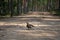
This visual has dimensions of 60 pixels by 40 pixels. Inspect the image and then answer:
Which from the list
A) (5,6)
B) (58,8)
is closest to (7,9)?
(5,6)

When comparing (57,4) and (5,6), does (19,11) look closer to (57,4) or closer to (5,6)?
(5,6)

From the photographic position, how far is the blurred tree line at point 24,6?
844cm

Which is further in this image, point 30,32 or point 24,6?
point 24,6

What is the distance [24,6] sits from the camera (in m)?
9.18

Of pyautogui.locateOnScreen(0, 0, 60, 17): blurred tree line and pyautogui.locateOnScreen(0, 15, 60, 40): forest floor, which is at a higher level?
pyautogui.locateOnScreen(0, 0, 60, 17): blurred tree line

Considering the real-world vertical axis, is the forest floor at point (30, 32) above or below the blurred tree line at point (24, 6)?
below

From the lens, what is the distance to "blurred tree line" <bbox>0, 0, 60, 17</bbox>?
8.44m

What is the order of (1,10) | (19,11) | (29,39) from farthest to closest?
(19,11) → (1,10) → (29,39)

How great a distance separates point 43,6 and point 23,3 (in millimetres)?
1197

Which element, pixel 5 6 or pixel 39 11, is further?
pixel 39 11

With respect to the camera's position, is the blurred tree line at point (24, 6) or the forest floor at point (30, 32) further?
the blurred tree line at point (24, 6)

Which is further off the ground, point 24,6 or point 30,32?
point 24,6

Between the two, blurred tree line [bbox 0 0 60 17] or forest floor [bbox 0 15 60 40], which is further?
blurred tree line [bbox 0 0 60 17]

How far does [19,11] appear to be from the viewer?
9031 mm
